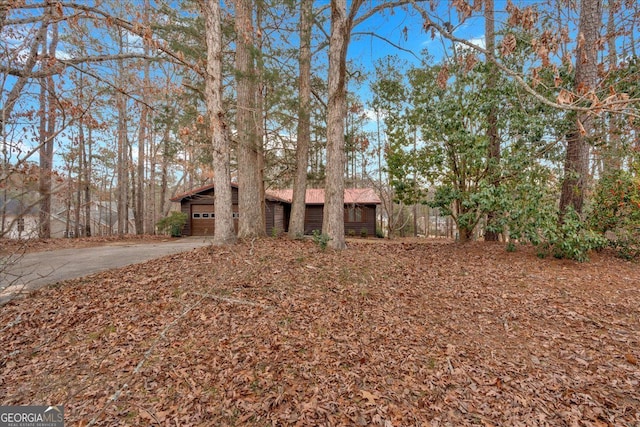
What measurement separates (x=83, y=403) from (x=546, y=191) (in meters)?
7.98

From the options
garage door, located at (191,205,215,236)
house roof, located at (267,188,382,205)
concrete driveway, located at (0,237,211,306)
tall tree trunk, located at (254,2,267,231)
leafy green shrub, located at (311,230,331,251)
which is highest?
tall tree trunk, located at (254,2,267,231)

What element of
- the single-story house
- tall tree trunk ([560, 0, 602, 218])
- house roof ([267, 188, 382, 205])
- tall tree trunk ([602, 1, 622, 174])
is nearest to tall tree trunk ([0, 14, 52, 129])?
tall tree trunk ([560, 0, 602, 218])

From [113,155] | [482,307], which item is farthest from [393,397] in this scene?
[113,155]

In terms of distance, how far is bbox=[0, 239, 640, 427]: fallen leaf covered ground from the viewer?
2.18 meters

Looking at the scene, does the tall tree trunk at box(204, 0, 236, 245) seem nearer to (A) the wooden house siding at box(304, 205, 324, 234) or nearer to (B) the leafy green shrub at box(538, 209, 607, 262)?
(B) the leafy green shrub at box(538, 209, 607, 262)

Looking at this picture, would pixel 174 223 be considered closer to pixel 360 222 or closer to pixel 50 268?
pixel 50 268

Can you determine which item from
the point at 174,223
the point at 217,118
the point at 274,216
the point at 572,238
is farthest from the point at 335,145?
the point at 174,223

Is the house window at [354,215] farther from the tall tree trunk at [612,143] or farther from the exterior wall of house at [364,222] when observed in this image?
the tall tree trunk at [612,143]

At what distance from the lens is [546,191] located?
19.7ft

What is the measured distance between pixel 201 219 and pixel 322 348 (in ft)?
47.8

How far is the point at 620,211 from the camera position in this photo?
6.14 m

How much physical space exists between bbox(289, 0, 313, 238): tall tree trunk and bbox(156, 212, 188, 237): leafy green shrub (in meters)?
8.99

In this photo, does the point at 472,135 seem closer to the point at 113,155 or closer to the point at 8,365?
→ the point at 8,365

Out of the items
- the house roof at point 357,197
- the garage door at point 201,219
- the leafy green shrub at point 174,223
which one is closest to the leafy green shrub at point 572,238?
the house roof at point 357,197
